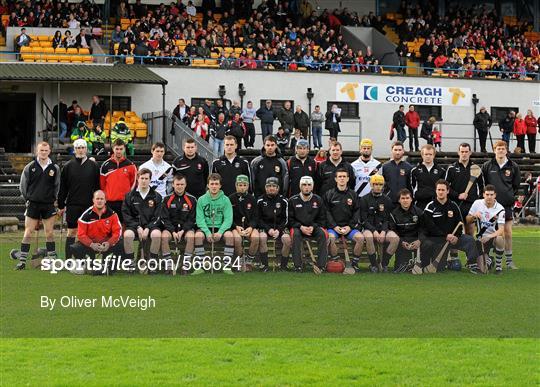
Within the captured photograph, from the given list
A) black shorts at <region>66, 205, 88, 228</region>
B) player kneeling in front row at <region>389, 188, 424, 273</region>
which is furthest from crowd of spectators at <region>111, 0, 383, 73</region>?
player kneeling in front row at <region>389, 188, 424, 273</region>

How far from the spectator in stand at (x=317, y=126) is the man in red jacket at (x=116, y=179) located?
17.8m

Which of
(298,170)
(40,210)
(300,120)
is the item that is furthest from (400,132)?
(40,210)

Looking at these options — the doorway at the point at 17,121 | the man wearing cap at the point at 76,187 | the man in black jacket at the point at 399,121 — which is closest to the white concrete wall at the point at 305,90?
the doorway at the point at 17,121

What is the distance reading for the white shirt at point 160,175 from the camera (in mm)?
15961

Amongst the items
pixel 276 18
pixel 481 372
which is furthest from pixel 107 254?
pixel 276 18

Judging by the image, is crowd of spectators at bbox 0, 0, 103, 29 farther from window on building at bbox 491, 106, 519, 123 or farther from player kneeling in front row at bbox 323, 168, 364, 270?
player kneeling in front row at bbox 323, 168, 364, 270

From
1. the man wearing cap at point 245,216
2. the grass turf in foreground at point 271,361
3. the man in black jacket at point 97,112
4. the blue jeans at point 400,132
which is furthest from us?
the blue jeans at point 400,132

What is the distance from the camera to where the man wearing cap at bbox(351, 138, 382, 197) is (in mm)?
16188

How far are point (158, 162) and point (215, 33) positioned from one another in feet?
69.0

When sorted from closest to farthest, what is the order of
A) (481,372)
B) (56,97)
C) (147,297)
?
(481,372), (147,297), (56,97)

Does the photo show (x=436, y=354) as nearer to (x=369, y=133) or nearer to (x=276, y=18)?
(x=369, y=133)

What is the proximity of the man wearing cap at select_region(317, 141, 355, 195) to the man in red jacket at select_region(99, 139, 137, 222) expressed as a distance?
2791 mm

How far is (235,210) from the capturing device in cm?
1529

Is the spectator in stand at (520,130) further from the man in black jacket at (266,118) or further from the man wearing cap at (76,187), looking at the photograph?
the man wearing cap at (76,187)
